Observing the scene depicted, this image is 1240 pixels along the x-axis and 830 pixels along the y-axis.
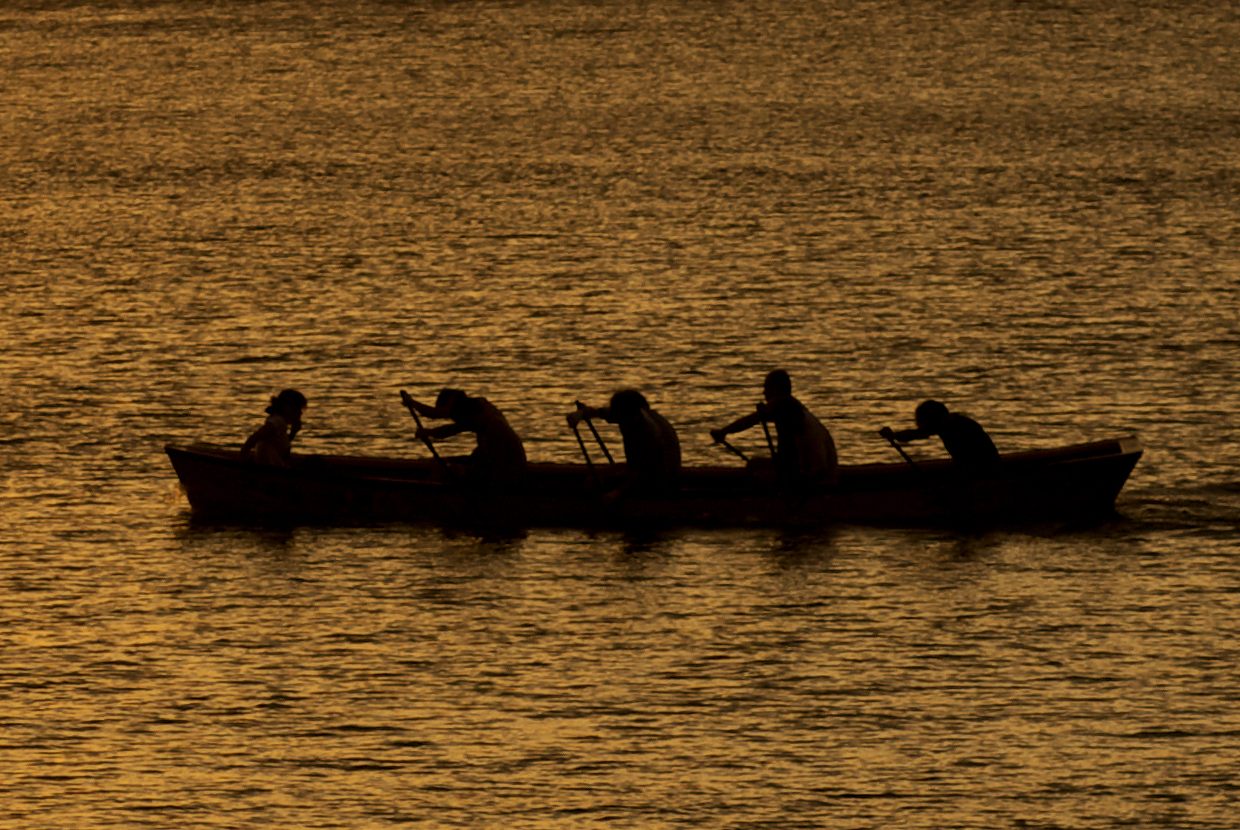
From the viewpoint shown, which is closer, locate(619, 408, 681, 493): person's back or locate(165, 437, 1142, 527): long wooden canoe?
locate(619, 408, 681, 493): person's back

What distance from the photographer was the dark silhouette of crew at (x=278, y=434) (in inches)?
1369

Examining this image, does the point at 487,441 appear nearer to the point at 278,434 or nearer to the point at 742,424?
the point at 278,434

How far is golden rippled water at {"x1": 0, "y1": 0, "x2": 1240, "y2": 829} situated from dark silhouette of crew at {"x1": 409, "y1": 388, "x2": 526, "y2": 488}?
0.84 metres

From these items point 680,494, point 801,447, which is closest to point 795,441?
point 801,447

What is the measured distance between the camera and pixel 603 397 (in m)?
43.5

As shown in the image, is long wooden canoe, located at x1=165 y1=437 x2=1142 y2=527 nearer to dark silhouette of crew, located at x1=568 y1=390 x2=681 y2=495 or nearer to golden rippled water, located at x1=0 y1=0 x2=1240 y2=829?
dark silhouette of crew, located at x1=568 y1=390 x2=681 y2=495

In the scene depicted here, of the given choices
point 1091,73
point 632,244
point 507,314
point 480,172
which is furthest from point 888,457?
point 1091,73

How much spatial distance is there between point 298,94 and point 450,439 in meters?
51.1

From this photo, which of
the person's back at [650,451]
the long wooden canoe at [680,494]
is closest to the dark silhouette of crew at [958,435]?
the long wooden canoe at [680,494]

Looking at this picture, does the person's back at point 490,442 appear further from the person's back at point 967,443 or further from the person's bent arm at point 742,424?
the person's back at point 967,443

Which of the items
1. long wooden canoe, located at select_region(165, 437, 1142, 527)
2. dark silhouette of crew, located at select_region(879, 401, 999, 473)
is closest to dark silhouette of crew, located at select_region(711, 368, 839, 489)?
long wooden canoe, located at select_region(165, 437, 1142, 527)

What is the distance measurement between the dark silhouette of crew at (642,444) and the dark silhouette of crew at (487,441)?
2.46 ft

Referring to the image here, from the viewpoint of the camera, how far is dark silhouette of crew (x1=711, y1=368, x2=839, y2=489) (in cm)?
3331

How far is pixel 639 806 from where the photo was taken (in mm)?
25359
